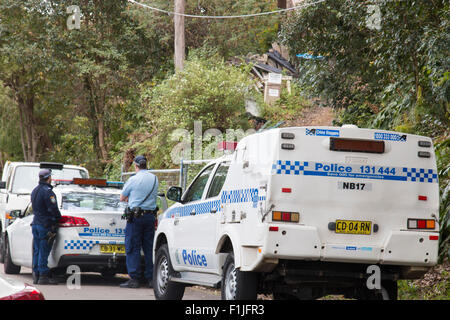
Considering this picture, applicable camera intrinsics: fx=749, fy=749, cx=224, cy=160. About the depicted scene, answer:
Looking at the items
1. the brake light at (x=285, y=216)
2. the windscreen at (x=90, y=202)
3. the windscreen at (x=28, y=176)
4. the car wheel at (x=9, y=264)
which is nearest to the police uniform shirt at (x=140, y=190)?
the windscreen at (x=90, y=202)

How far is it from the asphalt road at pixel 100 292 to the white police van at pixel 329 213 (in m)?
3.01

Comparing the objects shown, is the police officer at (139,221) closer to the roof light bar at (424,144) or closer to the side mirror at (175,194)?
the side mirror at (175,194)

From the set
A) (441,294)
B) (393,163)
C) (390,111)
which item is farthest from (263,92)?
(393,163)

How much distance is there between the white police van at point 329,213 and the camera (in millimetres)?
7629

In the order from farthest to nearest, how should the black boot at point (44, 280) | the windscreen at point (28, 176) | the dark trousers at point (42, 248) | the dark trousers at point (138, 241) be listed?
the windscreen at point (28, 176), the black boot at point (44, 280), the dark trousers at point (42, 248), the dark trousers at point (138, 241)

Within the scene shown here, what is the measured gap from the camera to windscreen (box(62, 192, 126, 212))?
1241cm

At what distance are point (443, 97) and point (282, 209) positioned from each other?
15.2 feet

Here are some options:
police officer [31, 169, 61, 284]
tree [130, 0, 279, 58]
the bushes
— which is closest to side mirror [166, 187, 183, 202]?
police officer [31, 169, 61, 284]

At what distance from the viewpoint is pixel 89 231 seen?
12.0 metres

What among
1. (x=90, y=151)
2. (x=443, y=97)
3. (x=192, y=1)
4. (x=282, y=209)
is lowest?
(x=90, y=151)

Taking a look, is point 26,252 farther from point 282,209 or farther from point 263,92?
point 263,92

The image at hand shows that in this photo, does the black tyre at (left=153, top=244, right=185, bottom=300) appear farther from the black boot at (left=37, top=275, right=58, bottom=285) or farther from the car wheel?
the car wheel

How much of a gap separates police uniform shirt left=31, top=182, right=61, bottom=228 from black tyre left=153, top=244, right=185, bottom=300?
209 centimetres

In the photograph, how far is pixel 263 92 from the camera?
101 ft
